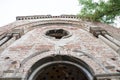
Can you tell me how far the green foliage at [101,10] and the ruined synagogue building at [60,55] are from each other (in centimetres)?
66

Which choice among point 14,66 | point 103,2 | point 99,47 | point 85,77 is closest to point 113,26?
point 103,2

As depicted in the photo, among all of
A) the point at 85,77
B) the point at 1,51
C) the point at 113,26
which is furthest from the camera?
the point at 113,26

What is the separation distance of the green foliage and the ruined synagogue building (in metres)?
0.66

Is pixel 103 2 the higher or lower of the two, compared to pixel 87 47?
higher

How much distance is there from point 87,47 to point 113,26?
14.7ft

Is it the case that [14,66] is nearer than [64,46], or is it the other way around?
[14,66]

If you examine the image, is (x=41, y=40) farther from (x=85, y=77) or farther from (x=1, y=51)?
(x=85, y=77)

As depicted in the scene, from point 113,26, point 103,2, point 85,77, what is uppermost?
point 103,2

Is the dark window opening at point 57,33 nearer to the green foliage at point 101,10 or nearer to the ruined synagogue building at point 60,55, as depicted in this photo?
the ruined synagogue building at point 60,55

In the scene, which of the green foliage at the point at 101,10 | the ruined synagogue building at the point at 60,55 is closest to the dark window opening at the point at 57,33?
the ruined synagogue building at the point at 60,55

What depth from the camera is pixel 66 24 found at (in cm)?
1363

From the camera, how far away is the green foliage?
10666mm

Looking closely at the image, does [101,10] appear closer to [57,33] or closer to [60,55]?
[57,33]

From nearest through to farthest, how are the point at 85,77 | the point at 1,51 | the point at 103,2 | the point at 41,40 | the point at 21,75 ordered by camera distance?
1. the point at 21,75
2. the point at 85,77
3. the point at 1,51
4. the point at 41,40
5. the point at 103,2
